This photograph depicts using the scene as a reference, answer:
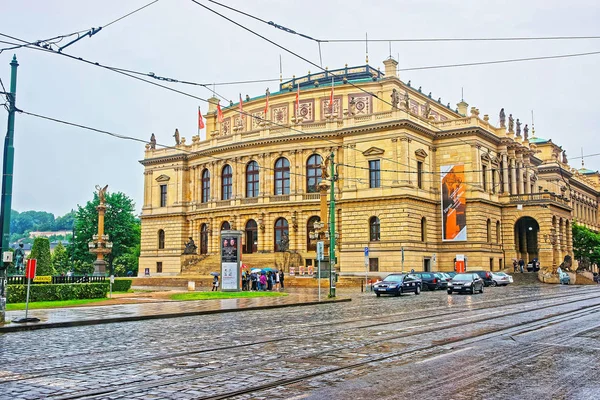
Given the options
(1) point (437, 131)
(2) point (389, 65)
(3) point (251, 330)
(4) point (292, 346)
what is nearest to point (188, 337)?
(3) point (251, 330)

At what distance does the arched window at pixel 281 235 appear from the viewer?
59.9 m

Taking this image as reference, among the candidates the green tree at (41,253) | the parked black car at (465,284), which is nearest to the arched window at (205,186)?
the green tree at (41,253)

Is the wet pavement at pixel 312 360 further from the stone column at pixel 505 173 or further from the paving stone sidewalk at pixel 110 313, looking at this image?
the stone column at pixel 505 173

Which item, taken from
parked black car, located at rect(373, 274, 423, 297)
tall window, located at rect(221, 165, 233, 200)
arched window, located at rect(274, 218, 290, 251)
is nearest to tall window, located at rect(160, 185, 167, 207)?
tall window, located at rect(221, 165, 233, 200)

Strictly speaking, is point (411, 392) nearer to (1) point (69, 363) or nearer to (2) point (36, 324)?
(1) point (69, 363)

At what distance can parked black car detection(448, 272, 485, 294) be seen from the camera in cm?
3750

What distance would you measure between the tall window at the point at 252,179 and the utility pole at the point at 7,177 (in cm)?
4540

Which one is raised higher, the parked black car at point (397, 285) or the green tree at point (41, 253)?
the green tree at point (41, 253)

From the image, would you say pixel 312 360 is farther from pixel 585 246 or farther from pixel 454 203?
pixel 585 246

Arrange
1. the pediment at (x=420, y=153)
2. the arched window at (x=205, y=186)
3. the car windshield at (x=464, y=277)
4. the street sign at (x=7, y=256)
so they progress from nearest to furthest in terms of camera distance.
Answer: the street sign at (x=7, y=256) → the car windshield at (x=464, y=277) → the pediment at (x=420, y=153) → the arched window at (x=205, y=186)

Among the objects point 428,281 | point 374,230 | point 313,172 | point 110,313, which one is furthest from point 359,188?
point 110,313

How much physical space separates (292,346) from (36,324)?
9075 millimetres

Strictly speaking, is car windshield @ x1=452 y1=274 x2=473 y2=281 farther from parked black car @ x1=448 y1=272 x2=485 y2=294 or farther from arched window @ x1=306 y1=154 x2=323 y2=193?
arched window @ x1=306 y1=154 x2=323 y2=193

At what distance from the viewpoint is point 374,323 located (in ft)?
60.3
